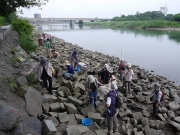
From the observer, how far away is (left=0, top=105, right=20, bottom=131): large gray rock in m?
3.63

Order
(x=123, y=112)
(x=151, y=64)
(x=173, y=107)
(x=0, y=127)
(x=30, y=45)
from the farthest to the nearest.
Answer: (x=151, y=64), (x=30, y=45), (x=173, y=107), (x=123, y=112), (x=0, y=127)

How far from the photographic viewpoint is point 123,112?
6.74m

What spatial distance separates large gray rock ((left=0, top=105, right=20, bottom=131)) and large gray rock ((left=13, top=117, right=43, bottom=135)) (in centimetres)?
16

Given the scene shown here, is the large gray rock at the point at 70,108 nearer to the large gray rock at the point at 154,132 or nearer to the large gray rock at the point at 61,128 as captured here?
the large gray rock at the point at 61,128

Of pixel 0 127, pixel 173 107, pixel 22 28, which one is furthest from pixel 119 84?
pixel 22 28

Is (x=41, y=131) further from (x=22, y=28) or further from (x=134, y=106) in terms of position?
(x=22, y=28)

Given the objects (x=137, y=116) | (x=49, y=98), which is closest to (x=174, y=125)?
(x=137, y=116)

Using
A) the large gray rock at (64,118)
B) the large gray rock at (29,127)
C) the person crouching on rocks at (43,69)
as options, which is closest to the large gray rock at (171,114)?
the large gray rock at (64,118)

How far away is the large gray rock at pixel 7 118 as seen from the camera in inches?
143

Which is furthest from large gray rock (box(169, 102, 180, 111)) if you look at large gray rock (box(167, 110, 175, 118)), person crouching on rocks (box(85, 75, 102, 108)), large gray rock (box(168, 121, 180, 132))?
person crouching on rocks (box(85, 75, 102, 108))

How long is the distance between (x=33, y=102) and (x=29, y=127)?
1271 mm

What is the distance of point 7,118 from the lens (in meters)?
3.71

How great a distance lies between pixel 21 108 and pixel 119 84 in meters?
5.97

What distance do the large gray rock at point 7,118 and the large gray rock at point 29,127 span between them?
16 centimetres
